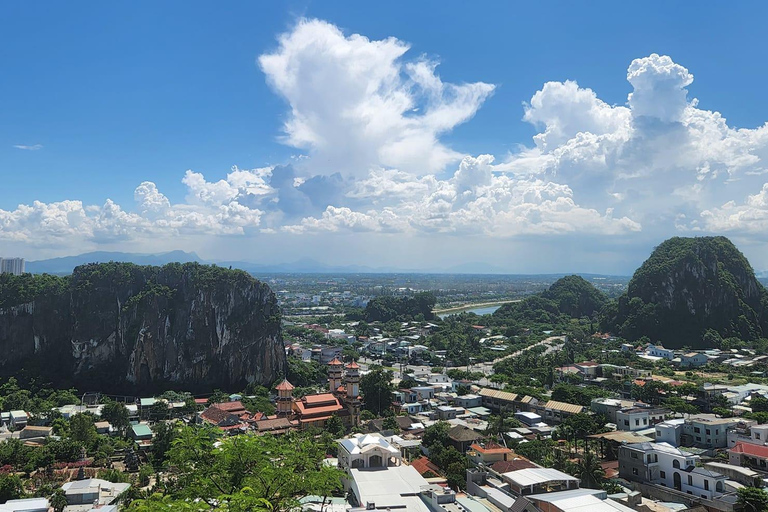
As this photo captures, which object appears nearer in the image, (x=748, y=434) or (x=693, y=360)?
(x=748, y=434)

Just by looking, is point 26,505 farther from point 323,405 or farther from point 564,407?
point 564,407

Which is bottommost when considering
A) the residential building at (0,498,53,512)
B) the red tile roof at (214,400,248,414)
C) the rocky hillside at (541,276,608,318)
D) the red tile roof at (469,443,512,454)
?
the red tile roof at (214,400,248,414)

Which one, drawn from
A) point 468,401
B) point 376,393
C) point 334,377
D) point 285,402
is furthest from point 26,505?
point 468,401

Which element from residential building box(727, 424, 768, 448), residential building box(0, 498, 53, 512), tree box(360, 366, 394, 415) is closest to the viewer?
residential building box(0, 498, 53, 512)

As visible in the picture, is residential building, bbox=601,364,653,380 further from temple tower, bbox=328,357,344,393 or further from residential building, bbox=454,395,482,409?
temple tower, bbox=328,357,344,393

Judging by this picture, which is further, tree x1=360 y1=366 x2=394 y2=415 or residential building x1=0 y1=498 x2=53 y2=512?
tree x1=360 y1=366 x2=394 y2=415

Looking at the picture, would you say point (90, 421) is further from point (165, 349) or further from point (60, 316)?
point (60, 316)

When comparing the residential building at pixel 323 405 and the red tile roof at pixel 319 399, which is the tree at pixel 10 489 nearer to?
A: the residential building at pixel 323 405

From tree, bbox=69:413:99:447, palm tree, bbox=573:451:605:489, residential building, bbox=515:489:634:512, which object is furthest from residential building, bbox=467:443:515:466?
tree, bbox=69:413:99:447

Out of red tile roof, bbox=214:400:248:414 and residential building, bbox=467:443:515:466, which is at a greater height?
residential building, bbox=467:443:515:466
